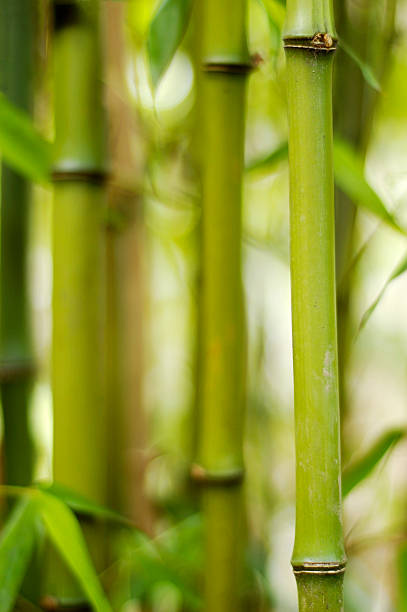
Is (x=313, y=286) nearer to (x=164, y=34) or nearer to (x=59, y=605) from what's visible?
(x=164, y=34)

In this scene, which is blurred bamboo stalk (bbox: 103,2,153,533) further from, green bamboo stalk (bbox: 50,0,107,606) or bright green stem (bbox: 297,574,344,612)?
bright green stem (bbox: 297,574,344,612)

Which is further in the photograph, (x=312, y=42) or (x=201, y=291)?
(x=201, y=291)

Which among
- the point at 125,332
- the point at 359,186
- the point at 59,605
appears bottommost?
the point at 59,605

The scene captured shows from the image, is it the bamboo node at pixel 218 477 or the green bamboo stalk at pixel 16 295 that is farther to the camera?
the green bamboo stalk at pixel 16 295

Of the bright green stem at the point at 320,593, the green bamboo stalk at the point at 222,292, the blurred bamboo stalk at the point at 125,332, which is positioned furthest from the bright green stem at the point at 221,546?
the blurred bamboo stalk at the point at 125,332

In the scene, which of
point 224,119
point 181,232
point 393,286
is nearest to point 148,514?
point 181,232

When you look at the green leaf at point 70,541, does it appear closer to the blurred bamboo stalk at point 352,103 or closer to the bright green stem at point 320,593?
the bright green stem at point 320,593

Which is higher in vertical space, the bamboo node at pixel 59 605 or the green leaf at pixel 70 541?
the green leaf at pixel 70 541

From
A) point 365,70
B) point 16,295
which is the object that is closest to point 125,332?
point 16,295

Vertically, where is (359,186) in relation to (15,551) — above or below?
above

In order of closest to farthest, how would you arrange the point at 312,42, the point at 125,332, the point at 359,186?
the point at 312,42, the point at 359,186, the point at 125,332
